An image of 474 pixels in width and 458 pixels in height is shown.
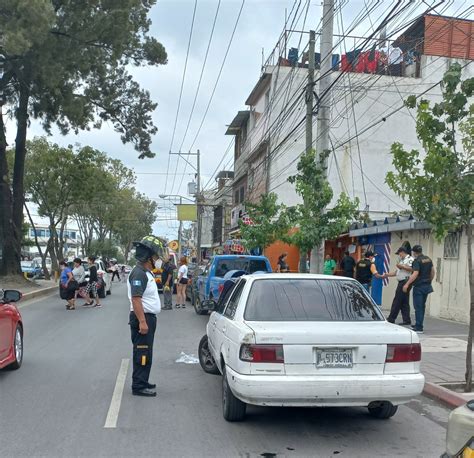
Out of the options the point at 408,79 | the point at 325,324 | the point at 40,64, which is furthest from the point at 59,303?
the point at 408,79

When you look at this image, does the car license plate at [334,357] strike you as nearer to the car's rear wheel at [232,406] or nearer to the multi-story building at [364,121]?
the car's rear wheel at [232,406]

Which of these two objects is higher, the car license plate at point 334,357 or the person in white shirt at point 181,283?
the car license plate at point 334,357

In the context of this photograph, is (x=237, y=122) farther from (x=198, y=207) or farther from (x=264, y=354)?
(x=264, y=354)

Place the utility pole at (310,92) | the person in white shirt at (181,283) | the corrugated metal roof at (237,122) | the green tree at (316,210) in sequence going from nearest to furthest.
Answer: the green tree at (316,210)
the utility pole at (310,92)
the person in white shirt at (181,283)
the corrugated metal roof at (237,122)

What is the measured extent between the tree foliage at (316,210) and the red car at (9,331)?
7575mm

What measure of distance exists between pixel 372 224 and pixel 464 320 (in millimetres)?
6101

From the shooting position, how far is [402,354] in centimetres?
537

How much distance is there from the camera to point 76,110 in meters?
24.8

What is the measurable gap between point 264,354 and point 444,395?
118 inches

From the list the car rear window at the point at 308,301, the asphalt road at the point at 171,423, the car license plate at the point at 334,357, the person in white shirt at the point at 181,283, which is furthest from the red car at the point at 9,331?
the person in white shirt at the point at 181,283

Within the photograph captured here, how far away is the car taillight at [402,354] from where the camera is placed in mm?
5336

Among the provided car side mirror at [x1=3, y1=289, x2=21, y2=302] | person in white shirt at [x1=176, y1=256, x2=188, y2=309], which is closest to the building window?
person in white shirt at [x1=176, y1=256, x2=188, y2=309]

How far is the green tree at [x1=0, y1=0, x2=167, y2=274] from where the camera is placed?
19.0 meters

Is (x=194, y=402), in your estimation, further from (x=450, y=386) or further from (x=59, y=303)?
(x=59, y=303)
